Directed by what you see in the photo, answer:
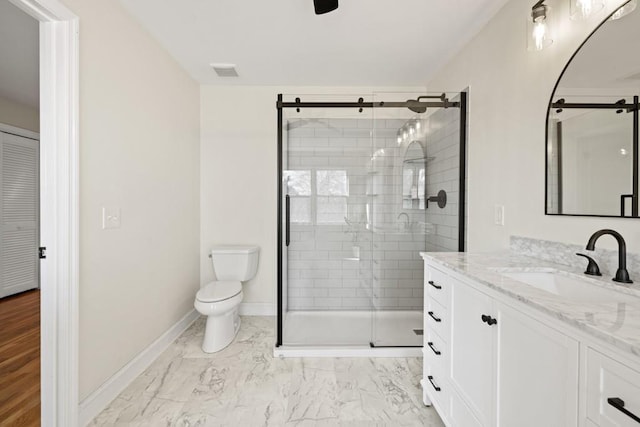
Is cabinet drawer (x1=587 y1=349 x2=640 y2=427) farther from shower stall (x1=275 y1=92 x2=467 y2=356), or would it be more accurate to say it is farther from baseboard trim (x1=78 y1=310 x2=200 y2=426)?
baseboard trim (x1=78 y1=310 x2=200 y2=426)

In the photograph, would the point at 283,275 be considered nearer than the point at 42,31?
No

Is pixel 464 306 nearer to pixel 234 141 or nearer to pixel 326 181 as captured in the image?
pixel 326 181

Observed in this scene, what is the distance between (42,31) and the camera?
1.38 meters

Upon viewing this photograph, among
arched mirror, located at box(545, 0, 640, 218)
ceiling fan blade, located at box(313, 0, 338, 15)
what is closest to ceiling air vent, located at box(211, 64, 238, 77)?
ceiling fan blade, located at box(313, 0, 338, 15)

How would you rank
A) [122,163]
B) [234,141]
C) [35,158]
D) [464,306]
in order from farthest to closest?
[35,158] → [234,141] → [122,163] → [464,306]

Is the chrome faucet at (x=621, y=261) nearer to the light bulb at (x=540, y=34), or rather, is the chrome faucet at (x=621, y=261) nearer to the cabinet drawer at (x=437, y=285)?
the cabinet drawer at (x=437, y=285)

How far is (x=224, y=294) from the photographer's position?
7.64 ft

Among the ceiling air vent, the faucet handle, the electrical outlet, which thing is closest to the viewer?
the faucet handle

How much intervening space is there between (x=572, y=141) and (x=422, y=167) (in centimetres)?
121

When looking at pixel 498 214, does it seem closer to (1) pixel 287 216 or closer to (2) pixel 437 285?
(2) pixel 437 285

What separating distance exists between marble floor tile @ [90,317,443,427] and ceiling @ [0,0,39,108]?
2551 millimetres

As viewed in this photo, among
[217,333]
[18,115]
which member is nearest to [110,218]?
[217,333]

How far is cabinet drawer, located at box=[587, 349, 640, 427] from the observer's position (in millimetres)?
578

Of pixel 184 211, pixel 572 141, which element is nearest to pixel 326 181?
pixel 184 211
